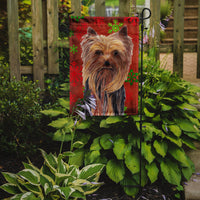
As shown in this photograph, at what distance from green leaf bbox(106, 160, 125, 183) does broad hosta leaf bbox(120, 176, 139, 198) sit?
78 millimetres

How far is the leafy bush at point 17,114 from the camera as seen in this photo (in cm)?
300

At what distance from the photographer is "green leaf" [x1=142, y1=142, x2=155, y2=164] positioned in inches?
96.8

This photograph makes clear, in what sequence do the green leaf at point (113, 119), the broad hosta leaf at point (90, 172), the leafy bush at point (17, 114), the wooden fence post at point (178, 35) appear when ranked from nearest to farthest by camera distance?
the broad hosta leaf at point (90, 172) → the green leaf at point (113, 119) → the leafy bush at point (17, 114) → the wooden fence post at point (178, 35)

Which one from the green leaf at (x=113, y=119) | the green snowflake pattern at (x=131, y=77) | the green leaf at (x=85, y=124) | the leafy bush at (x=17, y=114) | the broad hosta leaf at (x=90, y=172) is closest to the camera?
the broad hosta leaf at (x=90, y=172)

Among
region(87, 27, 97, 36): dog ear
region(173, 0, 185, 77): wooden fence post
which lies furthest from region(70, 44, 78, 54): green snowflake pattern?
region(173, 0, 185, 77): wooden fence post

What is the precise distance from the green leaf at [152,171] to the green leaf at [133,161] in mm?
93

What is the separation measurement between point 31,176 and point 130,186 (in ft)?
2.85

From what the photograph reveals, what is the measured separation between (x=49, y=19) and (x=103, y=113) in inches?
61.7

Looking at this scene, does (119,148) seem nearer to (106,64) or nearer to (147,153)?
(147,153)

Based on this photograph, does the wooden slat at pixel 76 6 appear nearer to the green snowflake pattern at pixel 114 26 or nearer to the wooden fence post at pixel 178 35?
the green snowflake pattern at pixel 114 26

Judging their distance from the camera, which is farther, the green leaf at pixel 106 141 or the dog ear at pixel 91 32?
the green leaf at pixel 106 141

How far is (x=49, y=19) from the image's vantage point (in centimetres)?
340

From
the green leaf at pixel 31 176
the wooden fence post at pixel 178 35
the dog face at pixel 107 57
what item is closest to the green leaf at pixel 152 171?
the dog face at pixel 107 57

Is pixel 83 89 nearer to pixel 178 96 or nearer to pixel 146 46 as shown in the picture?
pixel 178 96
